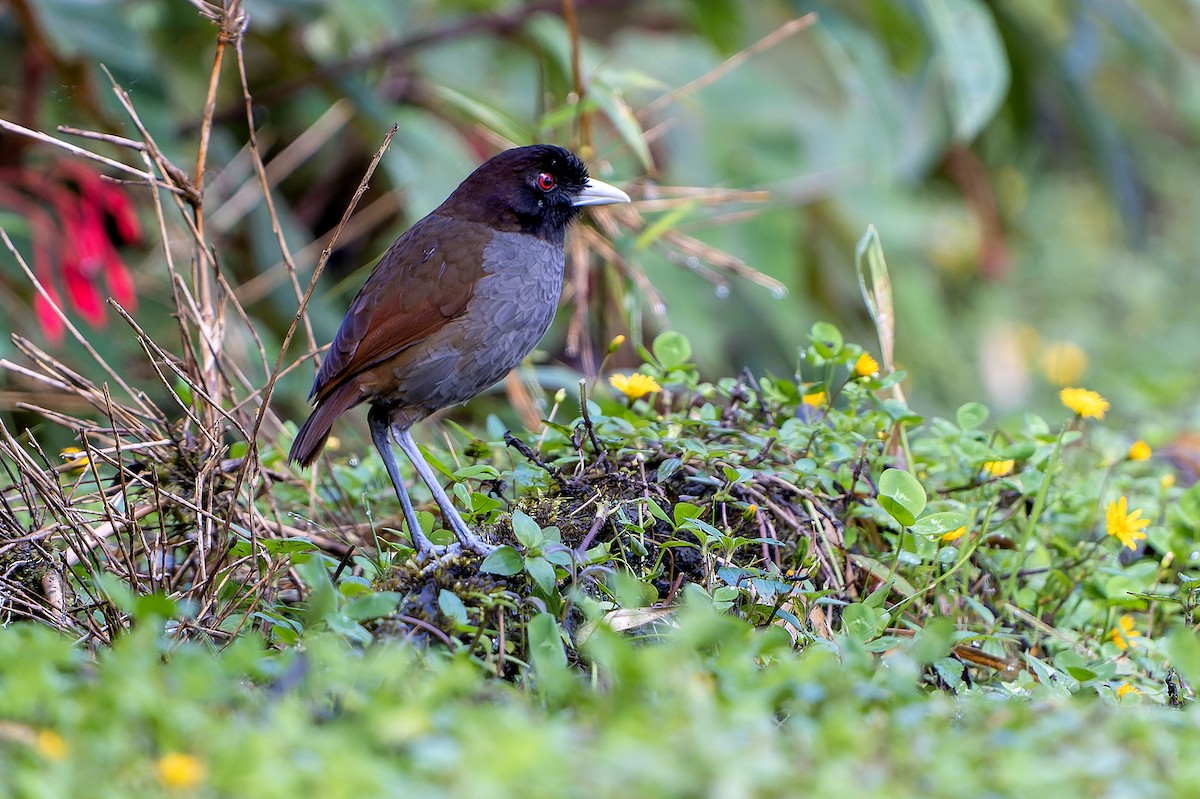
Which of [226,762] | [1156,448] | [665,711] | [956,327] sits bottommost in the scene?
[956,327]

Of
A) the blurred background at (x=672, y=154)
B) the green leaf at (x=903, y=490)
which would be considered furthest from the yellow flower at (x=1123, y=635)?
the blurred background at (x=672, y=154)

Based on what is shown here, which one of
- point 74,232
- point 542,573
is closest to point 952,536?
point 542,573

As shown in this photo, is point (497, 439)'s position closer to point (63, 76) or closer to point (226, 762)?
point (226, 762)

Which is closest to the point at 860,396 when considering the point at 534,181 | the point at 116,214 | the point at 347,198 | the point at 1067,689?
the point at 1067,689

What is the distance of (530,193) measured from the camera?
3922mm

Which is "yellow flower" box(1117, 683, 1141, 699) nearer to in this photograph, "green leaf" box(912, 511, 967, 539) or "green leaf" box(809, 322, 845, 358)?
"green leaf" box(912, 511, 967, 539)

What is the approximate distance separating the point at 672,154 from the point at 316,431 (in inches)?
174

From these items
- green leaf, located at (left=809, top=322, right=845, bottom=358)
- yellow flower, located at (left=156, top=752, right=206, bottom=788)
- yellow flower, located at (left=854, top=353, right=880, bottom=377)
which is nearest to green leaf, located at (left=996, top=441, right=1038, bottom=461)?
yellow flower, located at (left=854, top=353, right=880, bottom=377)

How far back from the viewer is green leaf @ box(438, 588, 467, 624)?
2.30 m

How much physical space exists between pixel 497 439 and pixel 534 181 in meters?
0.96

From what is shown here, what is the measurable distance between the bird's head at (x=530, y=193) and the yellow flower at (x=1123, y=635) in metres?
1.84

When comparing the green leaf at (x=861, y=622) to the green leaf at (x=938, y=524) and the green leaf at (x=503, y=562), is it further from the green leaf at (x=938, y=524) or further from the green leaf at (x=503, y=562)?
the green leaf at (x=503, y=562)

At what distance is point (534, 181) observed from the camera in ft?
12.9

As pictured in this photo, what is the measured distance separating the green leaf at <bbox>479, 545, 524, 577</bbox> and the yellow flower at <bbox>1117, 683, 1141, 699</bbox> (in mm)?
1240
